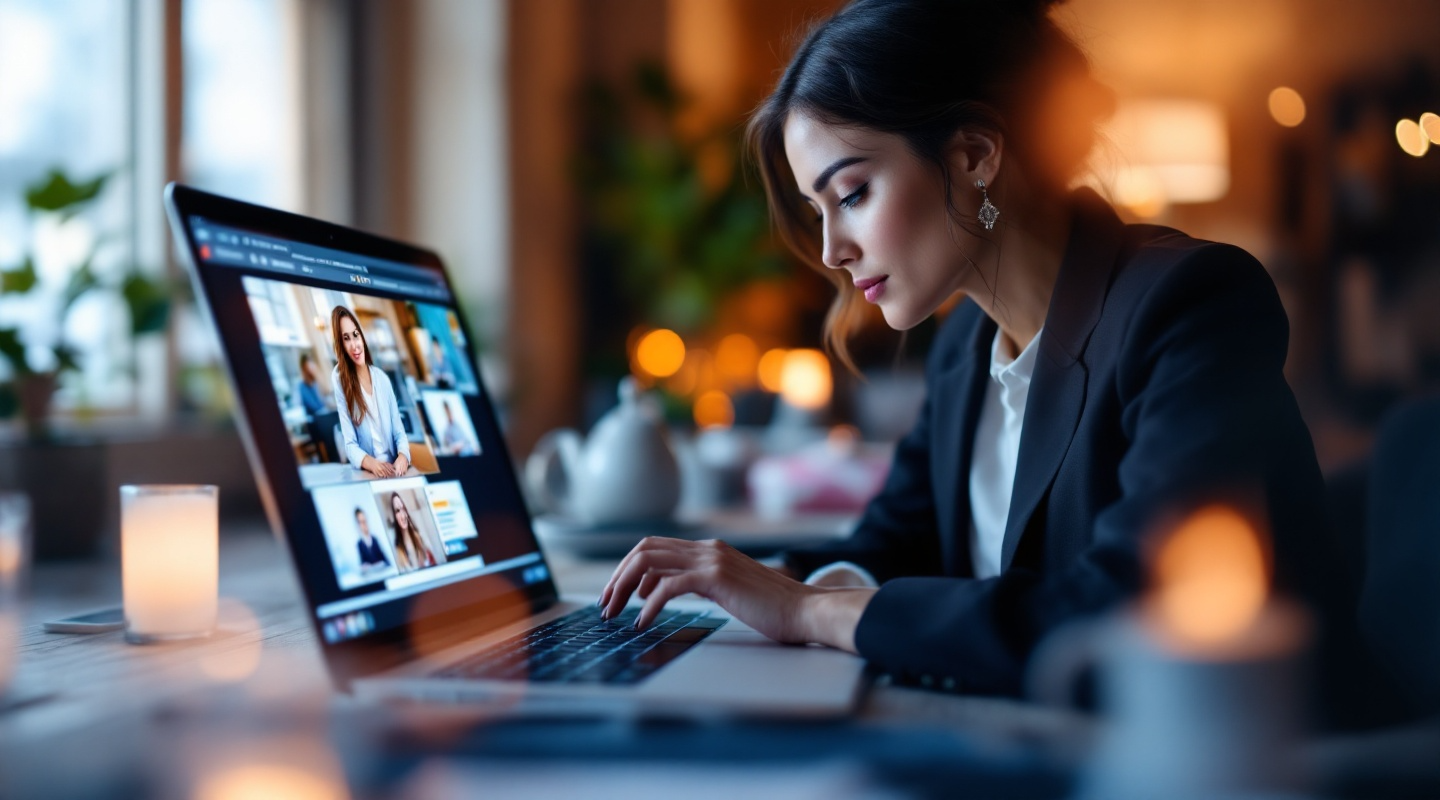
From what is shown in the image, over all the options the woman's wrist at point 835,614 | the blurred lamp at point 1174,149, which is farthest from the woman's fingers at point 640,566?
the blurred lamp at point 1174,149

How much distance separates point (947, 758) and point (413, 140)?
308 centimetres

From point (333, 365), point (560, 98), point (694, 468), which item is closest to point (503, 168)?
point (560, 98)

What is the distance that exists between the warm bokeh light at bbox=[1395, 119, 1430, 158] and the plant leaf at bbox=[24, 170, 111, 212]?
4.41 metres

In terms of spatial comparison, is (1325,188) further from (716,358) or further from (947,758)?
(947,758)

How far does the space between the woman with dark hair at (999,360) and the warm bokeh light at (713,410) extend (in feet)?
7.07

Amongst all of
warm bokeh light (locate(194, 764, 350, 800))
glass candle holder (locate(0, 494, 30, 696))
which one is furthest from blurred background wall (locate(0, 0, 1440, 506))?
warm bokeh light (locate(194, 764, 350, 800))

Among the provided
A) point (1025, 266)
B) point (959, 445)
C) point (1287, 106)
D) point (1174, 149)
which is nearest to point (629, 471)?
point (959, 445)

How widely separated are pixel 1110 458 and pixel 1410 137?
15.2ft

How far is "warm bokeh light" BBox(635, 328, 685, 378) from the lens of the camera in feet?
13.1

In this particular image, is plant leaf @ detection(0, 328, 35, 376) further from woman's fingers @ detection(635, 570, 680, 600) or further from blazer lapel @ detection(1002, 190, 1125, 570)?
blazer lapel @ detection(1002, 190, 1125, 570)

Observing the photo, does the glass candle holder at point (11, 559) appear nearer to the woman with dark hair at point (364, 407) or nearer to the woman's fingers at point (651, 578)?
the woman with dark hair at point (364, 407)

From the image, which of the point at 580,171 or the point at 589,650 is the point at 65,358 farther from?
the point at 580,171

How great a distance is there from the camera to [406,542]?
0.78m

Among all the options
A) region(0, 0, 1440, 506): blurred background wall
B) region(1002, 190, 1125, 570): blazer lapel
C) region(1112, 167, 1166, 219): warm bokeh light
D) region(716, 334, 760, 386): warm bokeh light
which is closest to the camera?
region(1002, 190, 1125, 570): blazer lapel
